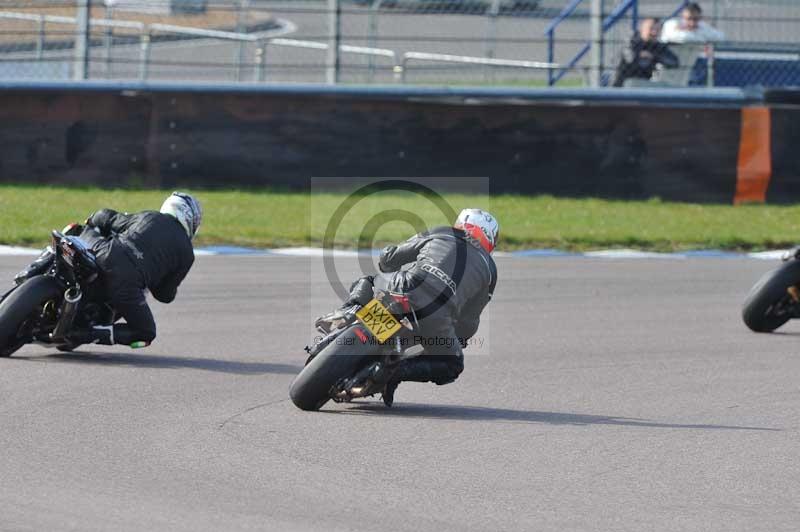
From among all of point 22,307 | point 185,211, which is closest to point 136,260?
point 185,211

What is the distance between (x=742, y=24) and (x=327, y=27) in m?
5.04

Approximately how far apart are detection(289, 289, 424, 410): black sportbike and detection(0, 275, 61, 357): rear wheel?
1899 mm

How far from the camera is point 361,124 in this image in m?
16.0

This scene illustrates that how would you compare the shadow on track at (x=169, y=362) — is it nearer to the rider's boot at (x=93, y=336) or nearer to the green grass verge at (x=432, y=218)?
the rider's boot at (x=93, y=336)

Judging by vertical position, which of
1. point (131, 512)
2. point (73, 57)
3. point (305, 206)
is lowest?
point (131, 512)

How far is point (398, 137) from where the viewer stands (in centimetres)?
1603

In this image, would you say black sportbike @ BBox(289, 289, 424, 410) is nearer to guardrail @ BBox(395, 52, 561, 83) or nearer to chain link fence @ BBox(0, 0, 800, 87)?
chain link fence @ BBox(0, 0, 800, 87)

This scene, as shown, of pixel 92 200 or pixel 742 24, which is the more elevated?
pixel 742 24

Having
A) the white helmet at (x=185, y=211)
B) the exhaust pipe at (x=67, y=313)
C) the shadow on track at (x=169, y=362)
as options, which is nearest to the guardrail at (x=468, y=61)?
the white helmet at (x=185, y=211)

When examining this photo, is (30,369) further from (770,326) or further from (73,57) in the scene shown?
(73,57)

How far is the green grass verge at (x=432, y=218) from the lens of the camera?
47.5ft

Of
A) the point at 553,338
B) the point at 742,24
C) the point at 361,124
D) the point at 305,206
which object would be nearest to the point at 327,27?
the point at 361,124

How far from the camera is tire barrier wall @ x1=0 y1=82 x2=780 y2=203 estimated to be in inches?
621

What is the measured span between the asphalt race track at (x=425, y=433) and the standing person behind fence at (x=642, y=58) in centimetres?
666
